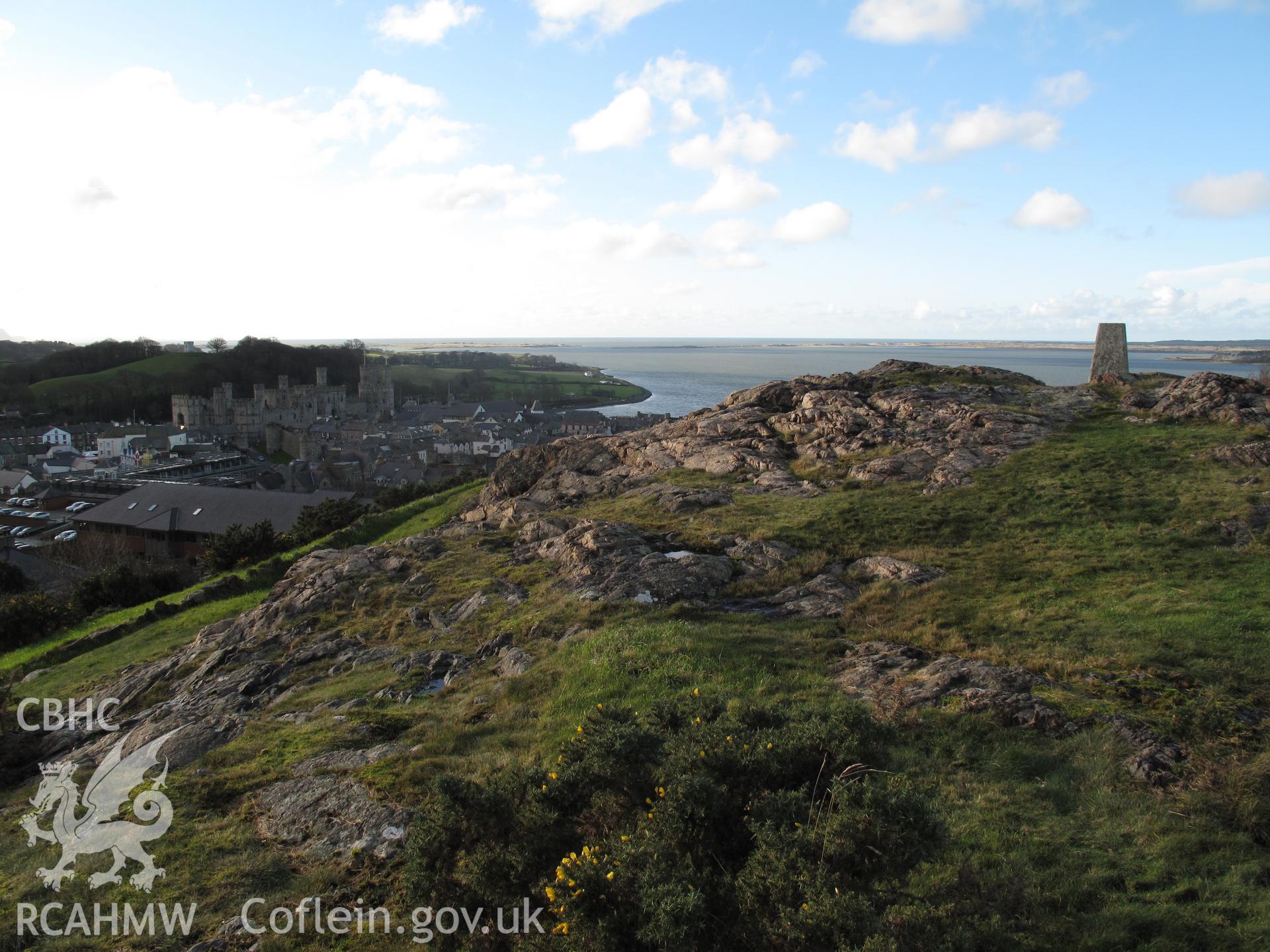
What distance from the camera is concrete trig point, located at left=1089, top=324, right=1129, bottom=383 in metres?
25.5

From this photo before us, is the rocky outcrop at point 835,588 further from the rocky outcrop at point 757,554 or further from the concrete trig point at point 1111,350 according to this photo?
the concrete trig point at point 1111,350

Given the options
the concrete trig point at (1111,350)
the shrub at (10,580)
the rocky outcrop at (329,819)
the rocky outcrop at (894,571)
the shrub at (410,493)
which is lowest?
the shrub at (10,580)

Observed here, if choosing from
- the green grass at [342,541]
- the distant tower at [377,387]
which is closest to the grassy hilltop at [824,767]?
the green grass at [342,541]

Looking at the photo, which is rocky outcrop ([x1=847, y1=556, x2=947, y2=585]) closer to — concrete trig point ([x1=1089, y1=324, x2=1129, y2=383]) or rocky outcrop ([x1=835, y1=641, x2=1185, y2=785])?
rocky outcrop ([x1=835, y1=641, x2=1185, y2=785])

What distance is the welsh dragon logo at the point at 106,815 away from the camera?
713cm

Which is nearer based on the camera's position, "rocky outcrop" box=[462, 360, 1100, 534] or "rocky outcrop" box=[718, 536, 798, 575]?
"rocky outcrop" box=[718, 536, 798, 575]

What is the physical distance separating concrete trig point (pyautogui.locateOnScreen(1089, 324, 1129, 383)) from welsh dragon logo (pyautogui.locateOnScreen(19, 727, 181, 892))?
2876cm

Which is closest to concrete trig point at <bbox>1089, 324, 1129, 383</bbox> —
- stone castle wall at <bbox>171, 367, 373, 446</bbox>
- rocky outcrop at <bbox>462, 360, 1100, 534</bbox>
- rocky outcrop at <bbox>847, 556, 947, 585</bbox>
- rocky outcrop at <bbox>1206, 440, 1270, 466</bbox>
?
rocky outcrop at <bbox>462, 360, 1100, 534</bbox>

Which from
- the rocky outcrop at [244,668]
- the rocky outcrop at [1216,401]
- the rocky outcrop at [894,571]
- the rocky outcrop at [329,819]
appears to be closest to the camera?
the rocky outcrop at [329,819]

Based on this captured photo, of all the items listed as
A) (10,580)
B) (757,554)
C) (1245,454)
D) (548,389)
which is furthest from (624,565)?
(548,389)

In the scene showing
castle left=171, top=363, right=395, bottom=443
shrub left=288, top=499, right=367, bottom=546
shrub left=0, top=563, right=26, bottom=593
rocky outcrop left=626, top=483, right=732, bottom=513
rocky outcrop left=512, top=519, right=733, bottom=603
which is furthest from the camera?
castle left=171, top=363, right=395, bottom=443

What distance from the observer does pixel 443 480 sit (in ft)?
133

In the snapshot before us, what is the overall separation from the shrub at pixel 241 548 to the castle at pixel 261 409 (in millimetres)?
86882

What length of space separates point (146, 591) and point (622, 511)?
21.2 meters
